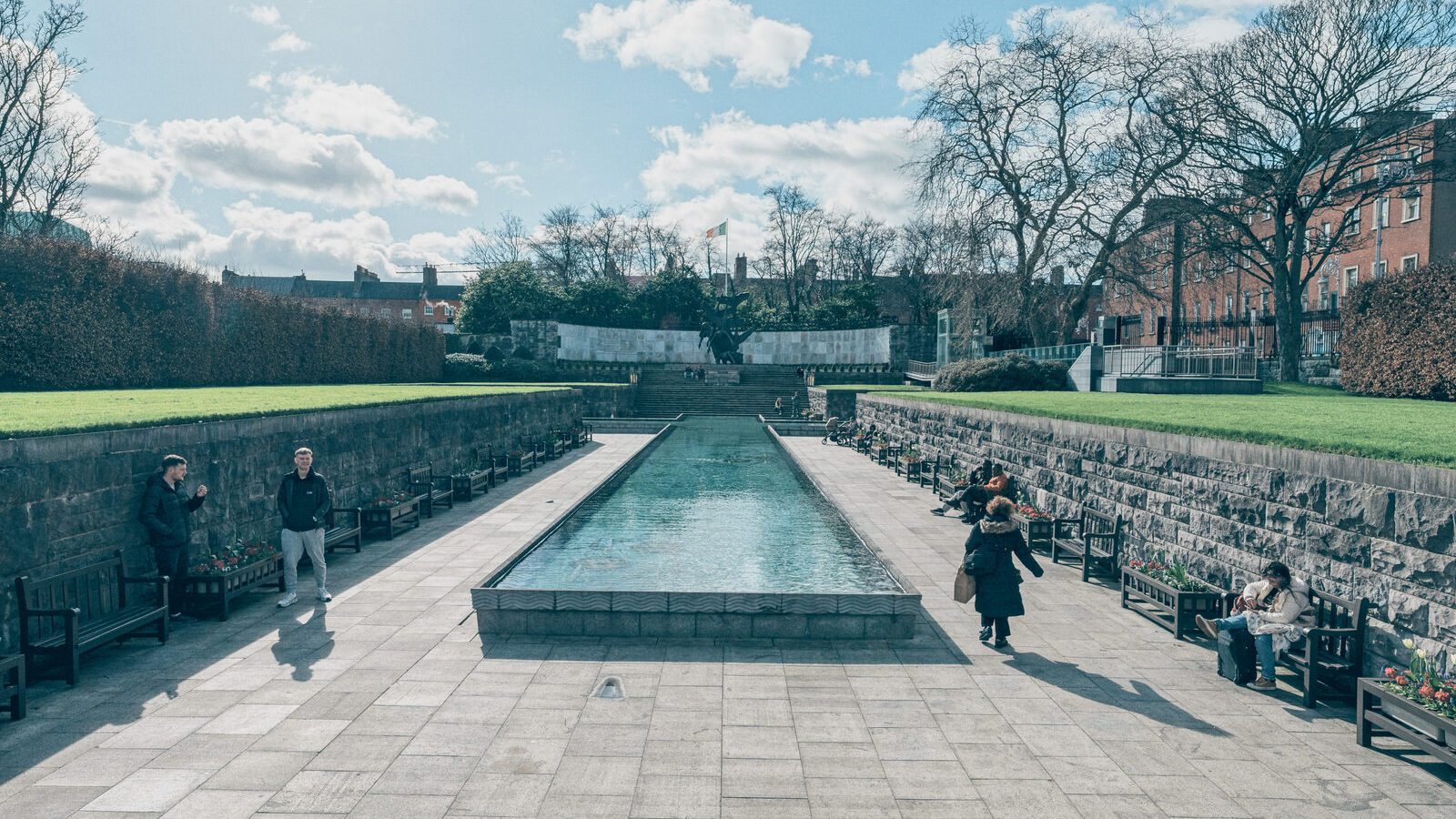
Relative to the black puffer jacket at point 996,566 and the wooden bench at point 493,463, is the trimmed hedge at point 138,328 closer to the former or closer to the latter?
the wooden bench at point 493,463

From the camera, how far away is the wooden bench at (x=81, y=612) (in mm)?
→ 6363

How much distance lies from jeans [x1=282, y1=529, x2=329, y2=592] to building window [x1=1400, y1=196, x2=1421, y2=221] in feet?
146

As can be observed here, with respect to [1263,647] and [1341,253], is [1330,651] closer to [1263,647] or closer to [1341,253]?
[1263,647]

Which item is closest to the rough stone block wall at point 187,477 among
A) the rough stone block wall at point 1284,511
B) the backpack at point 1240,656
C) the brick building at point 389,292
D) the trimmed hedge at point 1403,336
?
the backpack at point 1240,656

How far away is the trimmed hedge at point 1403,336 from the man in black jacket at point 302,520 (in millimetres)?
21984

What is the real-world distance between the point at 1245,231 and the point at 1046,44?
10.8 metres

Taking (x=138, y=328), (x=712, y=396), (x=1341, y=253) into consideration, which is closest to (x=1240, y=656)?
(x=138, y=328)

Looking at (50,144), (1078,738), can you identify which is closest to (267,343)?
(50,144)

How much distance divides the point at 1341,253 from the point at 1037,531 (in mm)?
36469

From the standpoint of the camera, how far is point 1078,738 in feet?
18.4

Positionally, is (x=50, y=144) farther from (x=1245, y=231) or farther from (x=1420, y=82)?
(x=1420, y=82)

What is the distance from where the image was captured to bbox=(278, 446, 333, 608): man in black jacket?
28.7ft

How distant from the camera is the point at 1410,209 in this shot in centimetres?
3541

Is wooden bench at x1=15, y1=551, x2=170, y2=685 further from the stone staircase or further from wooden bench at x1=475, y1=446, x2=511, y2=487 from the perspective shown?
the stone staircase
